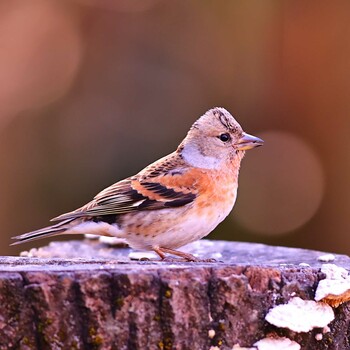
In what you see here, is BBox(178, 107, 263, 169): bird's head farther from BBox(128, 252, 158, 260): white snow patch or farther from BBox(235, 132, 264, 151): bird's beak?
BBox(128, 252, 158, 260): white snow patch

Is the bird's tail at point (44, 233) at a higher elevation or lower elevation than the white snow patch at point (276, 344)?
higher

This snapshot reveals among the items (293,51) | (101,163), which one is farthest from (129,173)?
(293,51)

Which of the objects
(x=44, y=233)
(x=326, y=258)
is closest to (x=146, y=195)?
(x=44, y=233)

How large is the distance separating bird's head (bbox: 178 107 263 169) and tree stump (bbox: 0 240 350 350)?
1.65 meters

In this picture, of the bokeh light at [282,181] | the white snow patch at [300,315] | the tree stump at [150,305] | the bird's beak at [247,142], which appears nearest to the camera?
the tree stump at [150,305]

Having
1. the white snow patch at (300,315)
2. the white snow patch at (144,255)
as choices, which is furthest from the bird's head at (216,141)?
the white snow patch at (300,315)

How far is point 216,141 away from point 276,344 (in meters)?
1.98

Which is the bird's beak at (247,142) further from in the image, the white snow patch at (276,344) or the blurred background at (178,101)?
the blurred background at (178,101)

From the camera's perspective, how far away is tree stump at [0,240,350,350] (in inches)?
125

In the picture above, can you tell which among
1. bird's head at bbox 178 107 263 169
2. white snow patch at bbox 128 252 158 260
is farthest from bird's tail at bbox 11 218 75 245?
bird's head at bbox 178 107 263 169

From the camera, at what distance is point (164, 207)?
480 cm

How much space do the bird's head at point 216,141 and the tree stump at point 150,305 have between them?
5.41 ft

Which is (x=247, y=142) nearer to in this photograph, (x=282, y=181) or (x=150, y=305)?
(x=150, y=305)

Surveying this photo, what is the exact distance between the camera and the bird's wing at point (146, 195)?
481cm
